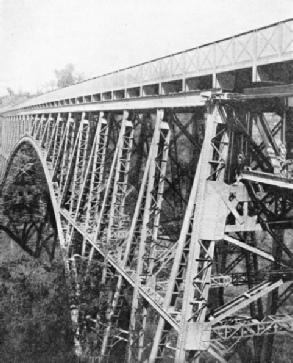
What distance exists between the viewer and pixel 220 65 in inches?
303

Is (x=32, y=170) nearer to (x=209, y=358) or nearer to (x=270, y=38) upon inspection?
(x=209, y=358)

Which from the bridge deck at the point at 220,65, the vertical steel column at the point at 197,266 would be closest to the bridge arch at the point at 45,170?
the bridge deck at the point at 220,65

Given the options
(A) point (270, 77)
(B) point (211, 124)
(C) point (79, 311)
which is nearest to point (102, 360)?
(C) point (79, 311)

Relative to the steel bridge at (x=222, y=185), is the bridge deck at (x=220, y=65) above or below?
above

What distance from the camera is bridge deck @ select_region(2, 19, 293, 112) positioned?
6598mm

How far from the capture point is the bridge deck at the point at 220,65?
6.60 meters

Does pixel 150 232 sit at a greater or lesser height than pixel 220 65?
lesser

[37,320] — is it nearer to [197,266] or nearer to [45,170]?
[45,170]

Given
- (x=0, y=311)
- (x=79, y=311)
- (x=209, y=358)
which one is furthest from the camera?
(x=209, y=358)

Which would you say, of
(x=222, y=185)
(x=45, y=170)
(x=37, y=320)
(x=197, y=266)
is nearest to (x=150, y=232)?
(x=197, y=266)

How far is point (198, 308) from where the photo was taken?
7.45m

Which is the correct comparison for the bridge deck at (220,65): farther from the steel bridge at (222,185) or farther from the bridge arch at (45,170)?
the bridge arch at (45,170)

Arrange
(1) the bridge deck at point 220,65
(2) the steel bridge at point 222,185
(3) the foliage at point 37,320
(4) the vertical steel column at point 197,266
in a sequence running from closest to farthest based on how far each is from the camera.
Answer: (1) the bridge deck at point 220,65, (2) the steel bridge at point 222,185, (4) the vertical steel column at point 197,266, (3) the foliage at point 37,320

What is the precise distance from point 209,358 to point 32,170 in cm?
1784
